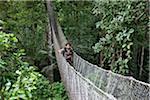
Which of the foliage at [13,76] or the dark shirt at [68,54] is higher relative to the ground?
the foliage at [13,76]

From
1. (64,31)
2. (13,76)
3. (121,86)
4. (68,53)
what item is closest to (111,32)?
(68,53)

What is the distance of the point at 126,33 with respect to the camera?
392 centimetres

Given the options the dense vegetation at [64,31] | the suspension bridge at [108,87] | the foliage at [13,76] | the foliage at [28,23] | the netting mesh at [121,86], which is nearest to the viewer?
the suspension bridge at [108,87]

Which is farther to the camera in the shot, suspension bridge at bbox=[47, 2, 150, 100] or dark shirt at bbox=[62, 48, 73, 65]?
dark shirt at bbox=[62, 48, 73, 65]

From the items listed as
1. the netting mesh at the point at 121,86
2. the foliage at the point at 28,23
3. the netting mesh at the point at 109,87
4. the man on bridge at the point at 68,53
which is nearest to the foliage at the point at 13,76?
the netting mesh at the point at 109,87

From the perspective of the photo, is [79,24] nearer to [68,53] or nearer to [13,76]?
[68,53]

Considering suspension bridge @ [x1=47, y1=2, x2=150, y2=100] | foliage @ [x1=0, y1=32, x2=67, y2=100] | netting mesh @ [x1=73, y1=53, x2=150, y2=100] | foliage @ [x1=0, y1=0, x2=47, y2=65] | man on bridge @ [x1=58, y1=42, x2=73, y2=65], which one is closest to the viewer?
suspension bridge @ [x1=47, y1=2, x2=150, y2=100]

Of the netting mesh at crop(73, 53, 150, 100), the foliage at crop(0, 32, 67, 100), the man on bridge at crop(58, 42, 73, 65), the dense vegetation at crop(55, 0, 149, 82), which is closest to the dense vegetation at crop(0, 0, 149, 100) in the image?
the dense vegetation at crop(55, 0, 149, 82)

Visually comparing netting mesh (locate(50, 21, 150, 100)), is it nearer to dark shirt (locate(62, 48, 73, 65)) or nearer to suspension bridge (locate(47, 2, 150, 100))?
suspension bridge (locate(47, 2, 150, 100))

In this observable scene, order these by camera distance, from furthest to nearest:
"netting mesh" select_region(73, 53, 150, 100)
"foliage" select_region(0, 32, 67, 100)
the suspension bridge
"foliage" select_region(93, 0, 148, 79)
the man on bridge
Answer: the man on bridge < "foliage" select_region(93, 0, 148, 79) < "netting mesh" select_region(73, 53, 150, 100) < "foliage" select_region(0, 32, 67, 100) < the suspension bridge

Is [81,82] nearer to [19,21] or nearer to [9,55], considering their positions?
[9,55]

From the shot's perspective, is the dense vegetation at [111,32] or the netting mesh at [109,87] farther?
the dense vegetation at [111,32]

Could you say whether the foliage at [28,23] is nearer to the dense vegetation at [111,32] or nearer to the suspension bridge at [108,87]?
the dense vegetation at [111,32]

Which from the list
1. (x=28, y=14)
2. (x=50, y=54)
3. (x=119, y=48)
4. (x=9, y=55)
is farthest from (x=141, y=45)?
(x=9, y=55)
